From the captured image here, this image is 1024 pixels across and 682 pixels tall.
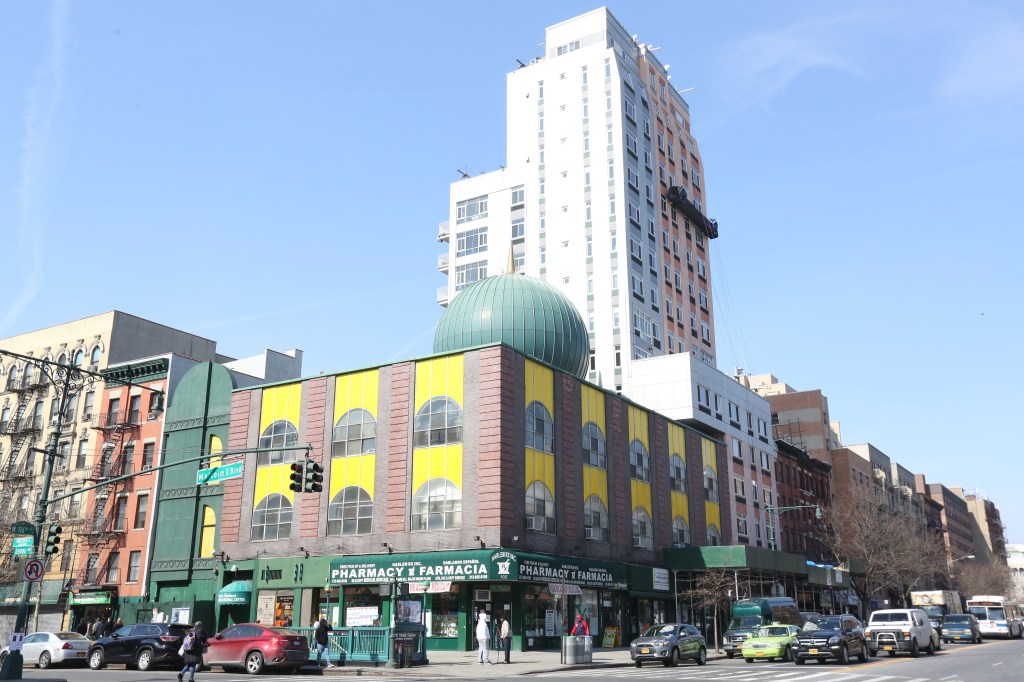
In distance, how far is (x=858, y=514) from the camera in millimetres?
81938

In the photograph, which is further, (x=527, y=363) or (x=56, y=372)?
(x=56, y=372)

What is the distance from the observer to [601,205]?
74500 millimetres

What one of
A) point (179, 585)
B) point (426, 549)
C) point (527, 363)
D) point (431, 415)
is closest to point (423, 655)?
point (426, 549)

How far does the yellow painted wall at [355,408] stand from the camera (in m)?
45.0

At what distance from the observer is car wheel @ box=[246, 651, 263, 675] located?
30.2 meters

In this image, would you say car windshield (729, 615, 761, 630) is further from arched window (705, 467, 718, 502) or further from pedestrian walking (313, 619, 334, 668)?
pedestrian walking (313, 619, 334, 668)

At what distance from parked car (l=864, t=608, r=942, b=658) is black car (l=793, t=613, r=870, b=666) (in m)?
2.48

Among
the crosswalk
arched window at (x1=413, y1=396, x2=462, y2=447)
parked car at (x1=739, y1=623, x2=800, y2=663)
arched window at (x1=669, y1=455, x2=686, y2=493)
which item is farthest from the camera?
arched window at (x1=669, y1=455, x2=686, y2=493)

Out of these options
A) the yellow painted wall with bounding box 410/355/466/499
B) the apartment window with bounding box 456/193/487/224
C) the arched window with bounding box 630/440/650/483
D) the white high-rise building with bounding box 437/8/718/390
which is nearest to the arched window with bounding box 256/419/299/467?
the yellow painted wall with bounding box 410/355/466/499

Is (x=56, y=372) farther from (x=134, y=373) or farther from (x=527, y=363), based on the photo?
(x=527, y=363)

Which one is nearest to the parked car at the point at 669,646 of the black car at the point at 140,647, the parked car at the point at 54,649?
the black car at the point at 140,647

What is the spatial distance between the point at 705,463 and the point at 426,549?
88.7 feet

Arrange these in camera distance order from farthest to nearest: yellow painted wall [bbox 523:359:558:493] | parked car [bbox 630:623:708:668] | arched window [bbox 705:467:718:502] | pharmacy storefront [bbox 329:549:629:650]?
arched window [bbox 705:467:718:502], yellow painted wall [bbox 523:359:558:493], pharmacy storefront [bbox 329:549:629:650], parked car [bbox 630:623:708:668]

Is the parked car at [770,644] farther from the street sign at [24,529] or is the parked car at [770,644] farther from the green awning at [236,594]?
the street sign at [24,529]
